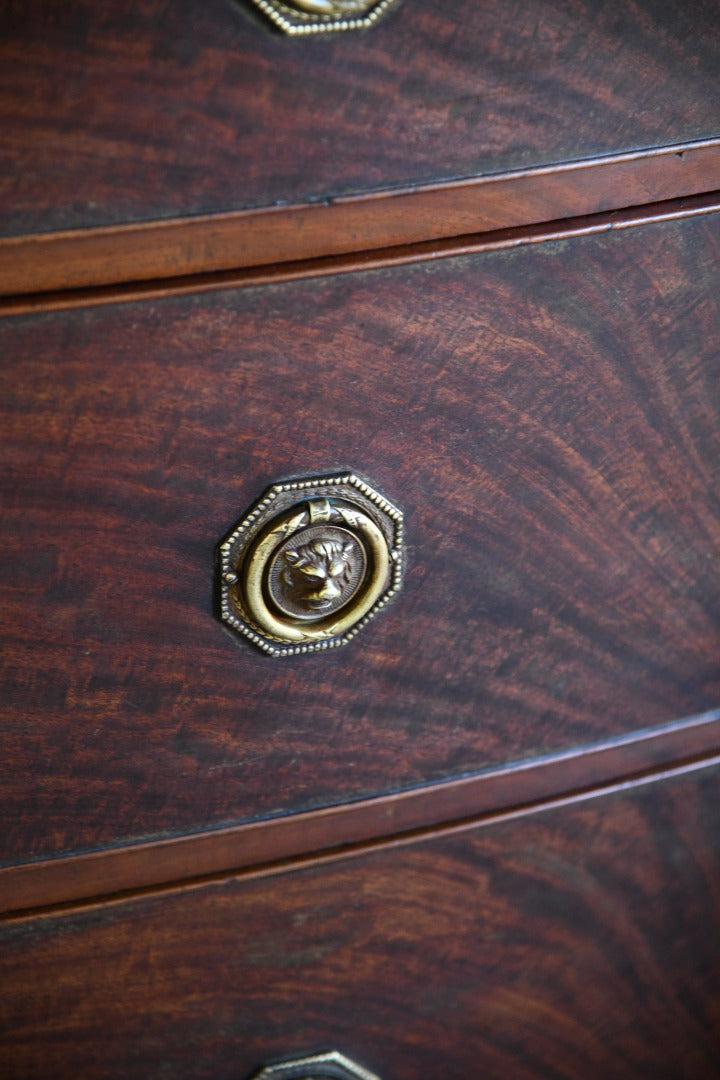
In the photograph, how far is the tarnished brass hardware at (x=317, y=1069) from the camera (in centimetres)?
46

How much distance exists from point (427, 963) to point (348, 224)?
31 centimetres

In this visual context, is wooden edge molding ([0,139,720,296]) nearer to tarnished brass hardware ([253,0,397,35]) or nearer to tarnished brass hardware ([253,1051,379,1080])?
tarnished brass hardware ([253,0,397,35])

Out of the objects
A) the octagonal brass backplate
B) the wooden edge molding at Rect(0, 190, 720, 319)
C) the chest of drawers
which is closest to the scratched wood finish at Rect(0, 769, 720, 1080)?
the chest of drawers

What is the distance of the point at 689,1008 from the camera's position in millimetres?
514

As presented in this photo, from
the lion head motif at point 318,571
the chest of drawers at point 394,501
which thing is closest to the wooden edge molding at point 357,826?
the chest of drawers at point 394,501

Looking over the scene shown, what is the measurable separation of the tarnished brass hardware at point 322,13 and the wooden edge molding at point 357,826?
27 cm

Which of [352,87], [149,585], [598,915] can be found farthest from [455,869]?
[352,87]

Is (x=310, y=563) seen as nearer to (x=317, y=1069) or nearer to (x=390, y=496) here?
(x=390, y=496)

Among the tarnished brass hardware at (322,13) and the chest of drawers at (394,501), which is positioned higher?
the tarnished brass hardware at (322,13)

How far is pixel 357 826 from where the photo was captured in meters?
0.43

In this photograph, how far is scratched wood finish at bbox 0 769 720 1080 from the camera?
1.37 ft

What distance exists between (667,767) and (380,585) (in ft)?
0.57

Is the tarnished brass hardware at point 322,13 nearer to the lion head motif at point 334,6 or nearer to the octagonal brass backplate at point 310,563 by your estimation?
the lion head motif at point 334,6

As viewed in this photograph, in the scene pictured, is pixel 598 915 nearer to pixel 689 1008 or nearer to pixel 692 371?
pixel 689 1008
